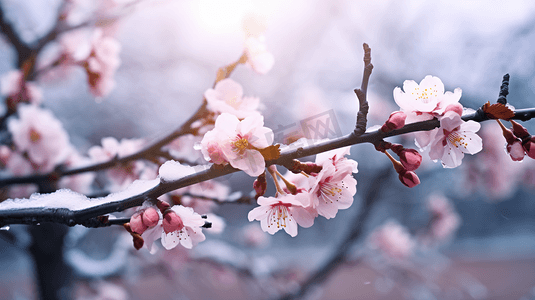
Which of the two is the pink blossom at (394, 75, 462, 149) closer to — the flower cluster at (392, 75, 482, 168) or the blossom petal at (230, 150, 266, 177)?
the flower cluster at (392, 75, 482, 168)

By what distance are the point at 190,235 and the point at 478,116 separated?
0.41 metres

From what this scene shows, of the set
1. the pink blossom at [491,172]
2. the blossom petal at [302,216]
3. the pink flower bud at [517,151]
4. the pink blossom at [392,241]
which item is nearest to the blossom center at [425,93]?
the pink flower bud at [517,151]

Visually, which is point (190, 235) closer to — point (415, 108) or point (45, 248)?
point (415, 108)

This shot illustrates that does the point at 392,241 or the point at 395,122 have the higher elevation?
the point at 395,122

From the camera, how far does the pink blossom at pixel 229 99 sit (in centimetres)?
50

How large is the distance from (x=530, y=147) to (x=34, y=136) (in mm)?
1485

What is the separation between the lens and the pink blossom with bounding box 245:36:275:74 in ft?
1.87

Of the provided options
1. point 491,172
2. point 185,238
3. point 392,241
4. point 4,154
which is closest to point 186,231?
point 185,238

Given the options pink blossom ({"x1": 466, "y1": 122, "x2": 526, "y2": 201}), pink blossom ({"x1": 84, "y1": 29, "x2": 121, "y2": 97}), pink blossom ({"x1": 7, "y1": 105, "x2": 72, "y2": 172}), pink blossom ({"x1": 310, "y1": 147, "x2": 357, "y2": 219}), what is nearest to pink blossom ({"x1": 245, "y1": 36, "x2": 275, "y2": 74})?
pink blossom ({"x1": 310, "y1": 147, "x2": 357, "y2": 219})

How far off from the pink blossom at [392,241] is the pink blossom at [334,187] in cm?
230

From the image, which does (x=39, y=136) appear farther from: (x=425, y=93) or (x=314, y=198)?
(x=425, y=93)

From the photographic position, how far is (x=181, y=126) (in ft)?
1.91

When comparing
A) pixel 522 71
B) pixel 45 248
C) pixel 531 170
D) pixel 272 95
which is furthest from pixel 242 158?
pixel 531 170

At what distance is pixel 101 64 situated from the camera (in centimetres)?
99
